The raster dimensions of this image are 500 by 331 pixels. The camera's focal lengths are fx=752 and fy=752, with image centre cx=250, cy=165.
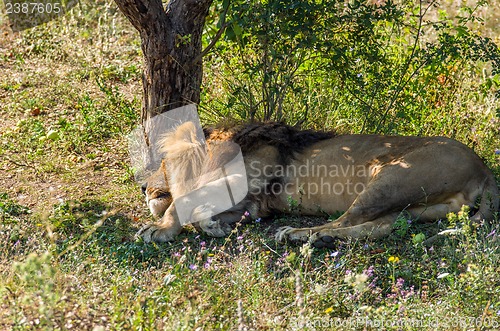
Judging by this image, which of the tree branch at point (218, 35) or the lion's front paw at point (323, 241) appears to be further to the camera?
the tree branch at point (218, 35)

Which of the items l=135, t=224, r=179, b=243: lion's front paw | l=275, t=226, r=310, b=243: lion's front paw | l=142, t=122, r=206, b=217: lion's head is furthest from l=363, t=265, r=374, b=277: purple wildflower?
l=142, t=122, r=206, b=217: lion's head

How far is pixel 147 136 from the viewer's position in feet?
20.9

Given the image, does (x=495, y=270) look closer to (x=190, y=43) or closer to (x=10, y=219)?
(x=190, y=43)

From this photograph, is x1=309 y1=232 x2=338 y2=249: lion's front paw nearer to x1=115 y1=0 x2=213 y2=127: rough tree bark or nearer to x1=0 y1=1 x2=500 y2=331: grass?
x1=0 y1=1 x2=500 y2=331: grass

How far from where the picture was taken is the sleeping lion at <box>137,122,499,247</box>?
16.7 feet

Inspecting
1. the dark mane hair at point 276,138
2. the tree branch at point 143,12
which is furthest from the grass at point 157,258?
the tree branch at point 143,12

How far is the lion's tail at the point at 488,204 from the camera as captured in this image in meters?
5.02

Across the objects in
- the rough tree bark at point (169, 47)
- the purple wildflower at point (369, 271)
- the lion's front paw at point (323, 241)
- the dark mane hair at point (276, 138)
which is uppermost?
the rough tree bark at point (169, 47)

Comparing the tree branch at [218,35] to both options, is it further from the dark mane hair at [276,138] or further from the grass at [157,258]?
the grass at [157,258]

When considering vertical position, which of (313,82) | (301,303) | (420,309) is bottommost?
(420,309)

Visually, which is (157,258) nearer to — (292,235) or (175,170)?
(292,235)

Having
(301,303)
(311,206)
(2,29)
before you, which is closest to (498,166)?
(311,206)

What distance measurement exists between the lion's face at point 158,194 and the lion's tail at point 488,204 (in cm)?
226

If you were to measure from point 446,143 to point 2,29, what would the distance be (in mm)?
6825
